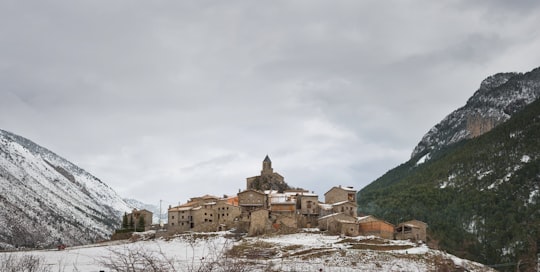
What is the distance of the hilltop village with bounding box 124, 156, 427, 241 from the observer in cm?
7344

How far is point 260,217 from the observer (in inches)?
2913

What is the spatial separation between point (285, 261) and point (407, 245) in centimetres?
2117

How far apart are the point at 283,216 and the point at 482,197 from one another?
96.9 metres

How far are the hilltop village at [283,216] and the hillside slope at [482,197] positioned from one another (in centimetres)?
4175

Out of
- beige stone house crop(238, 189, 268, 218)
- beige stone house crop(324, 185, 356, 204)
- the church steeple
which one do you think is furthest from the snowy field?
the church steeple

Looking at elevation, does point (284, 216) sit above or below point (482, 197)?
below

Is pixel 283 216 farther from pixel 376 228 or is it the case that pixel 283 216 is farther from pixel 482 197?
pixel 482 197

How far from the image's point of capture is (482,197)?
154m

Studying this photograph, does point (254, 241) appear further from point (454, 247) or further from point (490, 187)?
point (490, 187)

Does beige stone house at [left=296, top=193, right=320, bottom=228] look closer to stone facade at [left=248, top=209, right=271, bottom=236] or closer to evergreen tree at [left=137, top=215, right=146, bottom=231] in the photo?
stone facade at [left=248, top=209, right=271, bottom=236]

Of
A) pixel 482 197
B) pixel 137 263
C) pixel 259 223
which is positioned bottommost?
pixel 137 263

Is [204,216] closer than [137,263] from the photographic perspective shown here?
No

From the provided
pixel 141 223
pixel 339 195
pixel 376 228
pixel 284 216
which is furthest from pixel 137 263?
pixel 141 223

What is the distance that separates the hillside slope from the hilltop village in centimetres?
4175
